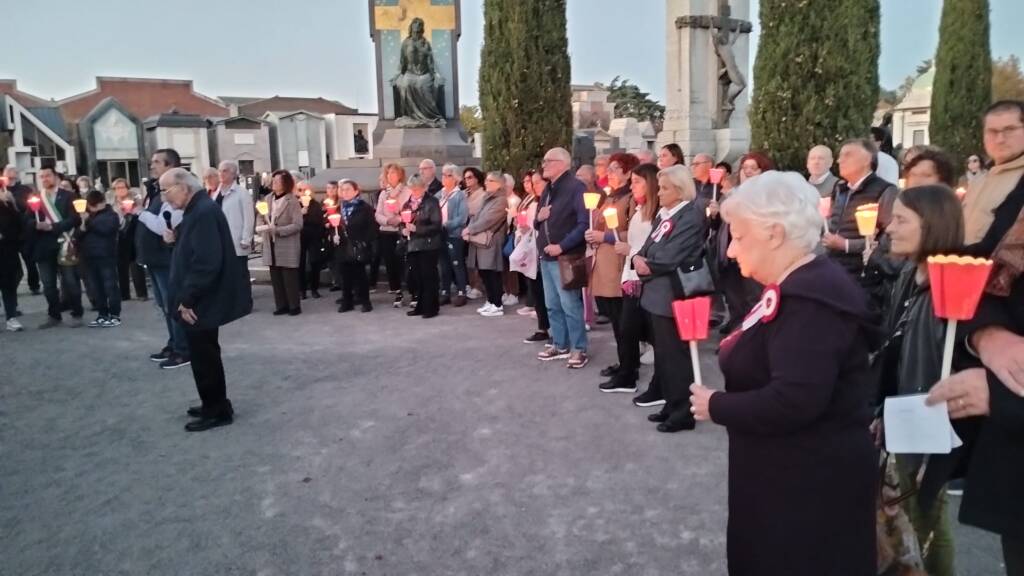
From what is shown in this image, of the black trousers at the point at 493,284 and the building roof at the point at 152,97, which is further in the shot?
the building roof at the point at 152,97

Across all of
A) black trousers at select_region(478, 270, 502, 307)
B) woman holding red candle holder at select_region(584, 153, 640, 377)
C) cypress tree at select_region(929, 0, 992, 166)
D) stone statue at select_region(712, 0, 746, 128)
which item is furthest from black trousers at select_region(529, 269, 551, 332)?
cypress tree at select_region(929, 0, 992, 166)

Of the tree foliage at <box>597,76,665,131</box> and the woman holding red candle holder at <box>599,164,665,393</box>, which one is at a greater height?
the tree foliage at <box>597,76,665,131</box>

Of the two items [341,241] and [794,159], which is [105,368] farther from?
[794,159]

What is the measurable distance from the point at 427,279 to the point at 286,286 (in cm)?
202

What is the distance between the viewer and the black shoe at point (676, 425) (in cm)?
542

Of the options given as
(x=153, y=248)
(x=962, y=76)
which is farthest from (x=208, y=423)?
(x=962, y=76)

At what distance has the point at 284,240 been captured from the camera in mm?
10102

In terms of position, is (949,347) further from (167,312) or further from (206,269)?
(167,312)

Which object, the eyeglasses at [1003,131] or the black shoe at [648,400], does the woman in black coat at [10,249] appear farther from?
the eyeglasses at [1003,131]

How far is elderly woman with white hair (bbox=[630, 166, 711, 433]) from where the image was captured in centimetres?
530

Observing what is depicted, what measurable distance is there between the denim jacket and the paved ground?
2.84m

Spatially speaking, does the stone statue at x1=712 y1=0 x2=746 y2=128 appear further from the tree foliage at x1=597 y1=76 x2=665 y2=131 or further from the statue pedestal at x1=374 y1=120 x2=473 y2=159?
the tree foliage at x1=597 y1=76 x2=665 y2=131

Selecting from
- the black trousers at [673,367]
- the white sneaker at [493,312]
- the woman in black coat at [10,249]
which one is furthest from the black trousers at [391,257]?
the black trousers at [673,367]

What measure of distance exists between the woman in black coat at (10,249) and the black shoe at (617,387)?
24.8ft
